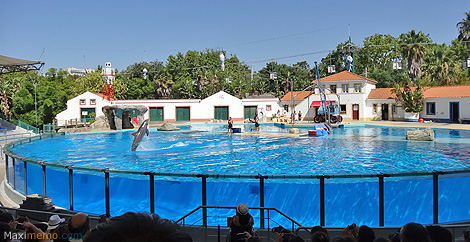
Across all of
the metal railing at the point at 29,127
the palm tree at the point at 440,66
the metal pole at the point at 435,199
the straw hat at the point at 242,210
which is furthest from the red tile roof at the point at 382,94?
the straw hat at the point at 242,210

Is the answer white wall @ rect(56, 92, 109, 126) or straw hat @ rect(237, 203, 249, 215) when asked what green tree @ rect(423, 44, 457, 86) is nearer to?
white wall @ rect(56, 92, 109, 126)

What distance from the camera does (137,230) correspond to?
1.61 metres

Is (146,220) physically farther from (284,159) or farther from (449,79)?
(449,79)

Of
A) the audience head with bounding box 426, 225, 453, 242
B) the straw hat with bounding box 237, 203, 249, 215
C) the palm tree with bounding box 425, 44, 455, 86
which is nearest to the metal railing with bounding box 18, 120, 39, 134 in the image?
the straw hat with bounding box 237, 203, 249, 215

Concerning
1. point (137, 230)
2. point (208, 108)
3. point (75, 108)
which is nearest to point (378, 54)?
point (208, 108)

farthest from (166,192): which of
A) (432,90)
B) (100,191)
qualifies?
(432,90)

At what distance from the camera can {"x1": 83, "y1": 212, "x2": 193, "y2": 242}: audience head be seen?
5.21 feet

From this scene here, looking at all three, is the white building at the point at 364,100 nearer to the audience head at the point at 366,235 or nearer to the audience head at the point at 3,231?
the audience head at the point at 366,235

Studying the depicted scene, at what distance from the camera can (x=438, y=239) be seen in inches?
134

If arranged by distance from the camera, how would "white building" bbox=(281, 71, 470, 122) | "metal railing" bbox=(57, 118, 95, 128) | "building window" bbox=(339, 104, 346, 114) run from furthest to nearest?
"building window" bbox=(339, 104, 346, 114) → "white building" bbox=(281, 71, 470, 122) → "metal railing" bbox=(57, 118, 95, 128)

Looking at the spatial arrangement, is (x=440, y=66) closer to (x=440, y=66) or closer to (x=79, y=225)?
(x=440, y=66)

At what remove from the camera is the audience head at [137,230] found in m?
1.59

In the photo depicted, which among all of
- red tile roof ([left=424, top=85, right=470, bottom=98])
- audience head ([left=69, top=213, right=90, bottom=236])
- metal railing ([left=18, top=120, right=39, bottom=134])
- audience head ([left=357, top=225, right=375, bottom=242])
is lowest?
audience head ([left=357, top=225, right=375, bottom=242])

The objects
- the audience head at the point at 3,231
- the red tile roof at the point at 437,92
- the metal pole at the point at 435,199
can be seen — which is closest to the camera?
the audience head at the point at 3,231
